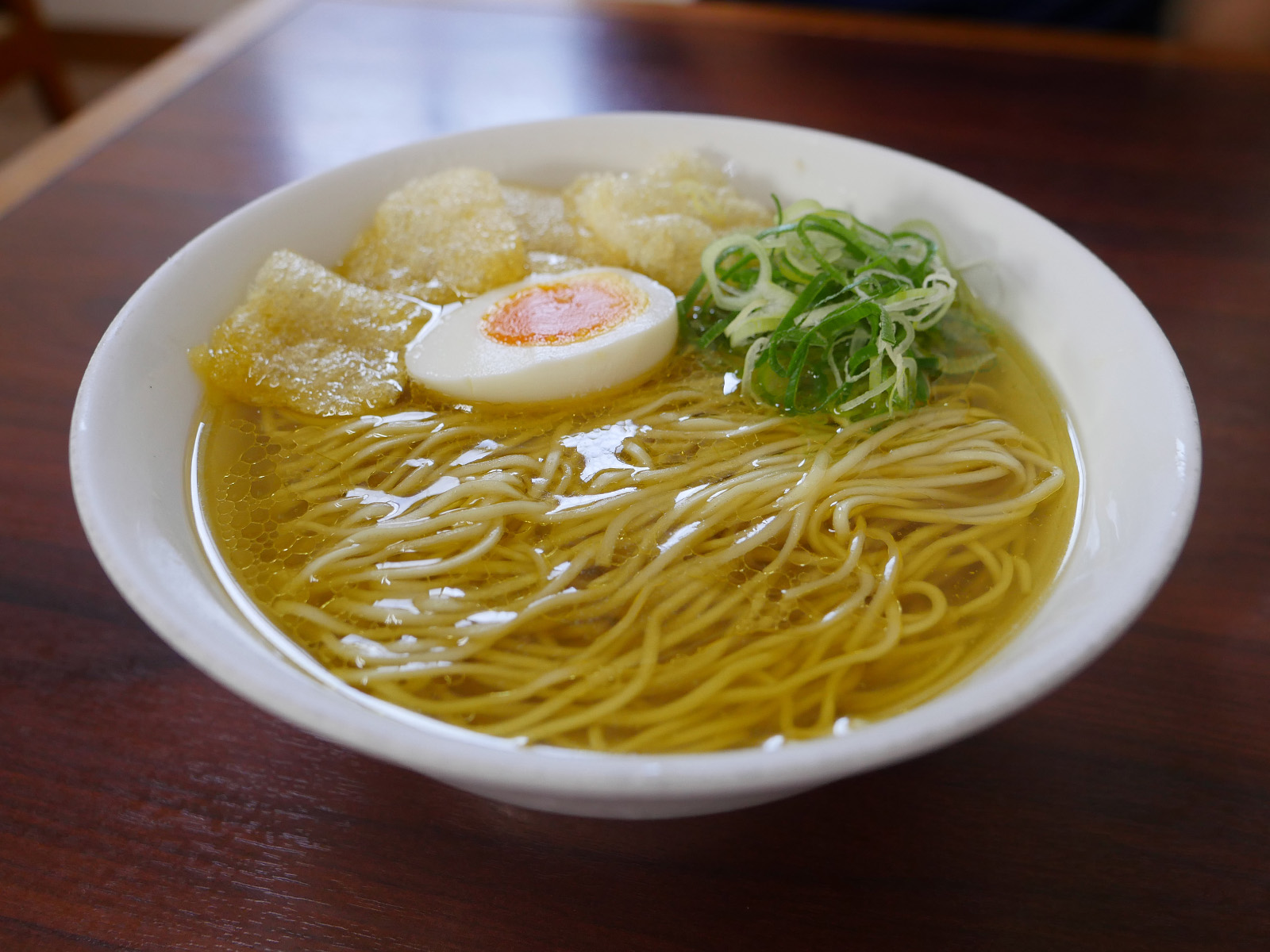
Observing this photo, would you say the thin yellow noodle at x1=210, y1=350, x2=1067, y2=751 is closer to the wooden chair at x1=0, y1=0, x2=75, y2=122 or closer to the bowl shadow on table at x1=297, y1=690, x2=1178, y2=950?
the bowl shadow on table at x1=297, y1=690, x2=1178, y2=950

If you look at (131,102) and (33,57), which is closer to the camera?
(131,102)

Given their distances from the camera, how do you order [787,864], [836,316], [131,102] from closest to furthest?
[787,864], [836,316], [131,102]

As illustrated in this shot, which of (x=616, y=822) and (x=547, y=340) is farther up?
(x=547, y=340)

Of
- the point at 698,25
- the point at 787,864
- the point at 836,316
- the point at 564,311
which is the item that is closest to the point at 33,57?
the point at 698,25

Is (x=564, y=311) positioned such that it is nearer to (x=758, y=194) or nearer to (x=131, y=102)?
(x=758, y=194)

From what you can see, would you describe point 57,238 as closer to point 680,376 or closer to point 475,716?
point 680,376

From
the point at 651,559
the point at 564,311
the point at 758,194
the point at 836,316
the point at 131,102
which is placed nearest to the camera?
the point at 651,559
